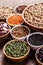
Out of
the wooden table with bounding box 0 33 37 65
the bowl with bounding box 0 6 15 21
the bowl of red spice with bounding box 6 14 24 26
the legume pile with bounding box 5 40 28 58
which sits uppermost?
the bowl with bounding box 0 6 15 21

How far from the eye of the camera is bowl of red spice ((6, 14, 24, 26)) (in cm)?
222

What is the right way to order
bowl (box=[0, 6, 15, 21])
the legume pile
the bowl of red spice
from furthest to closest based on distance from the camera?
bowl (box=[0, 6, 15, 21]) → the bowl of red spice → the legume pile

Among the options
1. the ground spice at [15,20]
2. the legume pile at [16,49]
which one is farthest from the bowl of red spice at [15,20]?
the legume pile at [16,49]

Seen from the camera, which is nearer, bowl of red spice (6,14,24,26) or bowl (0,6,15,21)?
bowl of red spice (6,14,24,26)

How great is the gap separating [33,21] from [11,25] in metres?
0.24

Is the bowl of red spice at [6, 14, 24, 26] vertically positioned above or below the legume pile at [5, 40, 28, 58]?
above

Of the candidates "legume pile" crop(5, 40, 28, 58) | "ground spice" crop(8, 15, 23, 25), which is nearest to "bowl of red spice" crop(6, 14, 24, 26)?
"ground spice" crop(8, 15, 23, 25)

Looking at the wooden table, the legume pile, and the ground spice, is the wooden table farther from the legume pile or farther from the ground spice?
the ground spice

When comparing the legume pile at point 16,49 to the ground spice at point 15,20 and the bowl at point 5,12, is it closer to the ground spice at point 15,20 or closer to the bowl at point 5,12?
the ground spice at point 15,20

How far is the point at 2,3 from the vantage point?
8.84ft

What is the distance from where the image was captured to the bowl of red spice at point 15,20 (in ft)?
7.28

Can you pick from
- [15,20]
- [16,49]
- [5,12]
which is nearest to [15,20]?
[15,20]

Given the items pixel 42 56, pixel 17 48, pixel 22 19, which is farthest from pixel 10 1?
pixel 42 56

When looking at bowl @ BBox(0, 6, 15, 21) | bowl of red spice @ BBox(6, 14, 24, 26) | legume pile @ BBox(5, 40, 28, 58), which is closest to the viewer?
legume pile @ BBox(5, 40, 28, 58)
